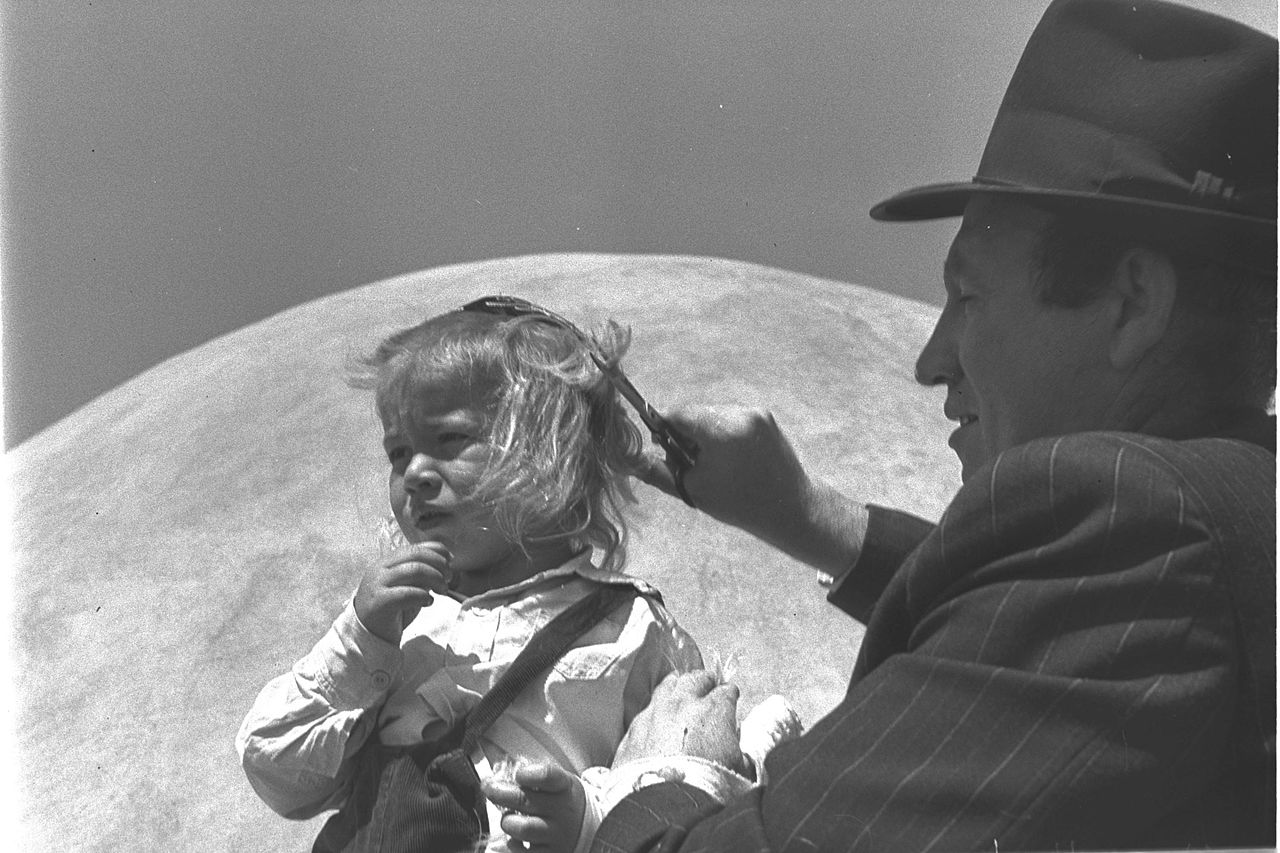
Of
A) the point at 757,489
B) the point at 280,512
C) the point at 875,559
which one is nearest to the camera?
the point at 875,559

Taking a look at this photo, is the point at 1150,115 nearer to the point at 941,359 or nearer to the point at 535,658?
the point at 941,359

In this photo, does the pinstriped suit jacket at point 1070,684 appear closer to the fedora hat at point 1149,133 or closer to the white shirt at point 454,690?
the fedora hat at point 1149,133

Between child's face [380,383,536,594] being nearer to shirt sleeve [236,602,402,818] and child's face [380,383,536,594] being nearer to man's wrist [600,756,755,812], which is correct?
shirt sleeve [236,602,402,818]

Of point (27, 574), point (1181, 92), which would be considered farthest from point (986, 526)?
point (27, 574)

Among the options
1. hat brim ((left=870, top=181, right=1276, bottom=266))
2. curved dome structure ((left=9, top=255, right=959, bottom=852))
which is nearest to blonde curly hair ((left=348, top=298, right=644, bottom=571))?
hat brim ((left=870, top=181, right=1276, bottom=266))

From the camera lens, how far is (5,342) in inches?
97.9

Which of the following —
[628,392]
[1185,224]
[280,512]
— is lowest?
[280,512]

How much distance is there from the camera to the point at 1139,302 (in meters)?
2.04

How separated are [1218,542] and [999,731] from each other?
0.28 meters

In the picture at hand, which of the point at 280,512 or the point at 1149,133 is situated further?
the point at 280,512

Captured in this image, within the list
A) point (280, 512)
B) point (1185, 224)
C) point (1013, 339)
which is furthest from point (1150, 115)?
point (280, 512)

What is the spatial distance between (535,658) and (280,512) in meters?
4.25

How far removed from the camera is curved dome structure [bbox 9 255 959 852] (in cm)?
A: 537

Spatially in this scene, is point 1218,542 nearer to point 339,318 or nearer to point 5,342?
point 5,342
